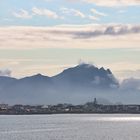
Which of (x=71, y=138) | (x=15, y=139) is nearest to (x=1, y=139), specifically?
(x=15, y=139)

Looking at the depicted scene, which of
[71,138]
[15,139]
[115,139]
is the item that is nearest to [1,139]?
[15,139]

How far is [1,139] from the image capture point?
17600cm

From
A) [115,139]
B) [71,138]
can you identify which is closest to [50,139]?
[71,138]

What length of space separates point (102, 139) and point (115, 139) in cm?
358

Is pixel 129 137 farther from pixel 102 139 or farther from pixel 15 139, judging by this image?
pixel 15 139

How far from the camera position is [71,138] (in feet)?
580

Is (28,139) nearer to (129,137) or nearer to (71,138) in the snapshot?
(71,138)

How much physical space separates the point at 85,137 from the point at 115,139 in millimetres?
12514

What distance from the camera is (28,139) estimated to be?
176 metres

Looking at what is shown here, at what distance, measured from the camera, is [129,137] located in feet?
579

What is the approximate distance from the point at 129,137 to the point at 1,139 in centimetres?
3271

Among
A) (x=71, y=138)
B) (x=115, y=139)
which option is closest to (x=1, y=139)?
(x=71, y=138)

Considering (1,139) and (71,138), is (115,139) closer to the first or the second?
(71,138)

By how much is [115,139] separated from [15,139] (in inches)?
1020
